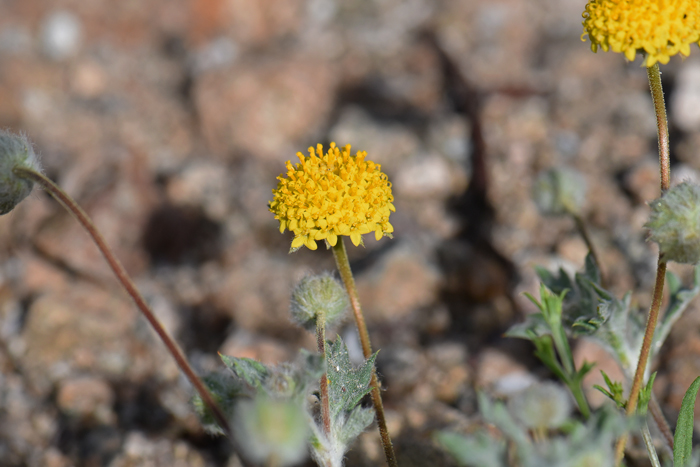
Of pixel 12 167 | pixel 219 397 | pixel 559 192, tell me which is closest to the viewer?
pixel 12 167

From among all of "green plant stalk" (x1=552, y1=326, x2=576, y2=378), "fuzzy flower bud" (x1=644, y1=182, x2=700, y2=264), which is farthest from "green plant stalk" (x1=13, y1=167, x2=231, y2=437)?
"fuzzy flower bud" (x1=644, y1=182, x2=700, y2=264)

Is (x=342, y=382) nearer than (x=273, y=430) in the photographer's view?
No

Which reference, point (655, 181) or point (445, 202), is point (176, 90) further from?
point (655, 181)

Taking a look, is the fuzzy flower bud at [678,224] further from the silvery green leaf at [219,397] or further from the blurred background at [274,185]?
the silvery green leaf at [219,397]

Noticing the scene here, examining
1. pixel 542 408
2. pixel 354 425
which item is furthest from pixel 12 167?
pixel 542 408

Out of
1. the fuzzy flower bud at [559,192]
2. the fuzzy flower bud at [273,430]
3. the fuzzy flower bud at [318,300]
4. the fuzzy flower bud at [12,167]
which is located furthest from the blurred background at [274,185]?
the fuzzy flower bud at [12,167]

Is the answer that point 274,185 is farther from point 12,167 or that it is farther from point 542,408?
point 542,408
